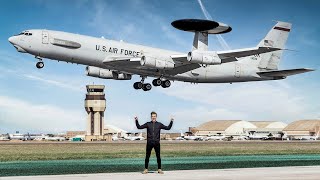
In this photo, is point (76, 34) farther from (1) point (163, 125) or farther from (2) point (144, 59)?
(1) point (163, 125)

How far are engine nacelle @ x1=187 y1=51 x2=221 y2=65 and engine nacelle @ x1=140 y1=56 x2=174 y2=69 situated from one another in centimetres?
242

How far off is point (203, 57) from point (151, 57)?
209 inches

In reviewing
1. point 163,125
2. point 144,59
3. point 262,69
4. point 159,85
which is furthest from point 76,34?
point 163,125

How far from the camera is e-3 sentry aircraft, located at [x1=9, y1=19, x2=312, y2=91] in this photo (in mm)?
55531

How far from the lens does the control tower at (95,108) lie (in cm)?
19100

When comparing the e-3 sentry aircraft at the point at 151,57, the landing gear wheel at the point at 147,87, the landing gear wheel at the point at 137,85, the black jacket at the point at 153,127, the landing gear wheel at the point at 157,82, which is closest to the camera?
the black jacket at the point at 153,127

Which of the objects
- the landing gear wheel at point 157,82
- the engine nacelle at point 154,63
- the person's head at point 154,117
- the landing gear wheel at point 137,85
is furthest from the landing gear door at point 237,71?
the person's head at point 154,117

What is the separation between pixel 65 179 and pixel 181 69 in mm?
45267

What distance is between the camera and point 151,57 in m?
58.1

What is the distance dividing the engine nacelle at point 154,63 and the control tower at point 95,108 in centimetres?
13255

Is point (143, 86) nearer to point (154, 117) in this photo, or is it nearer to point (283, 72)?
point (283, 72)

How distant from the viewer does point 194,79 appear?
Answer: 65250 mm

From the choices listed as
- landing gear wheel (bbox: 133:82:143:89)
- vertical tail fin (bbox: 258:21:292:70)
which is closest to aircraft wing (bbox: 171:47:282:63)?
landing gear wheel (bbox: 133:82:143:89)

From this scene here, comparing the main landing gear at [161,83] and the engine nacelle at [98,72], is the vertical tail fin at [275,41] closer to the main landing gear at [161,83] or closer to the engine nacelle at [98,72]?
the main landing gear at [161,83]
